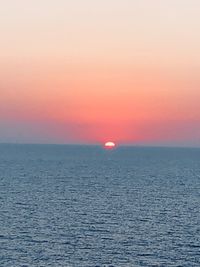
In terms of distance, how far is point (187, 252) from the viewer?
8800 centimetres

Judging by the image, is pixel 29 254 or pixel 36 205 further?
pixel 36 205

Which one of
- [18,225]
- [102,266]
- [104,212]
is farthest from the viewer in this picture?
[104,212]

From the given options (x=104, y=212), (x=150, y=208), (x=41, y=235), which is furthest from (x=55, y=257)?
(x=150, y=208)

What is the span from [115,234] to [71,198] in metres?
51.5

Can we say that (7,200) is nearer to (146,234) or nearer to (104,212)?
(104,212)

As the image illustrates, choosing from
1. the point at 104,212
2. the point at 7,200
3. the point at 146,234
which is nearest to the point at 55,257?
the point at 146,234

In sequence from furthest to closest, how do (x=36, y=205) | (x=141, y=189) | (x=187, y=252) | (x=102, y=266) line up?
(x=141, y=189) → (x=36, y=205) → (x=187, y=252) → (x=102, y=266)

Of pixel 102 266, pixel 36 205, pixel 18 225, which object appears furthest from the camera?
pixel 36 205

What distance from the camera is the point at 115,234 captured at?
9975 cm

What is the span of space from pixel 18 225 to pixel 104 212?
24.5m

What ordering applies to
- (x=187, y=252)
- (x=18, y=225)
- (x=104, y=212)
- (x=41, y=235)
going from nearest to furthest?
1. (x=187, y=252)
2. (x=41, y=235)
3. (x=18, y=225)
4. (x=104, y=212)

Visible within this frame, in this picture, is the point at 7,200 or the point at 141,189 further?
the point at 141,189

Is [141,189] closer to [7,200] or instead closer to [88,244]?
[7,200]

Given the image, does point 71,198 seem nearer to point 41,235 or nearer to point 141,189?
point 141,189
